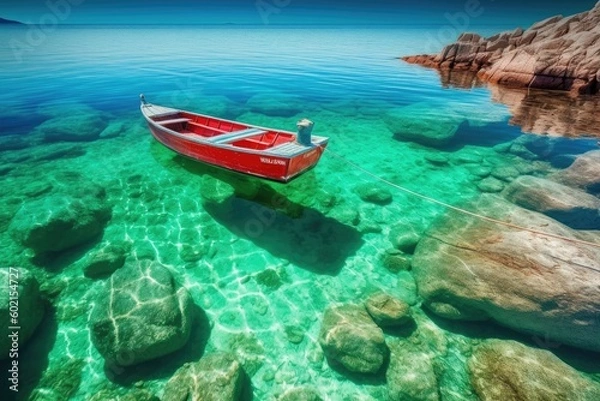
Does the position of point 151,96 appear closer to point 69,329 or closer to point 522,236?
point 69,329

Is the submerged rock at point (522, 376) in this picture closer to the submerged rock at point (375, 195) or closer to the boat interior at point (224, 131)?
the submerged rock at point (375, 195)

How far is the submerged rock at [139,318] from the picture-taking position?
5.76 m

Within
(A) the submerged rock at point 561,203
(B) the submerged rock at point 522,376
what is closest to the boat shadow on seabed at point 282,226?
(B) the submerged rock at point 522,376

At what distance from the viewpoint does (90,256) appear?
8484mm

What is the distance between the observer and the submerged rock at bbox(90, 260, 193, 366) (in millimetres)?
5762

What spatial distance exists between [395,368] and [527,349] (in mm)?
2760

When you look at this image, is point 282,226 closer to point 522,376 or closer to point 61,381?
point 61,381

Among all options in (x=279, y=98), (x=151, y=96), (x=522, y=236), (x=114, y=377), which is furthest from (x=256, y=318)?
(x=151, y=96)

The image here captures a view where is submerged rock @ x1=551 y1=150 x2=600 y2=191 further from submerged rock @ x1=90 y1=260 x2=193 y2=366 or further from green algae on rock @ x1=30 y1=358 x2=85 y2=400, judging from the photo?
green algae on rock @ x1=30 y1=358 x2=85 y2=400

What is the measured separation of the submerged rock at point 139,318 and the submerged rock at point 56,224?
10.7 ft

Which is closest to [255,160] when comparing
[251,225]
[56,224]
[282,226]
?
[251,225]

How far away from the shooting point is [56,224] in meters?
8.35

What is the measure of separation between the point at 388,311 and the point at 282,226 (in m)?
4.70

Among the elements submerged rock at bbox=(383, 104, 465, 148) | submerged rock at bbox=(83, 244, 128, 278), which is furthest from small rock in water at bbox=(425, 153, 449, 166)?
submerged rock at bbox=(83, 244, 128, 278)
